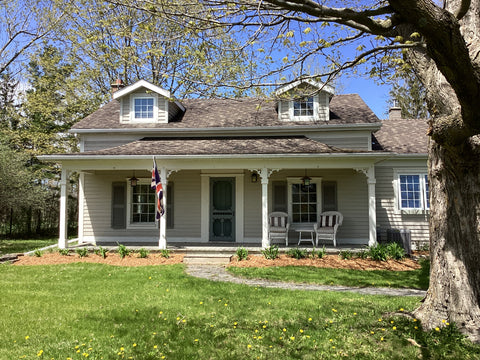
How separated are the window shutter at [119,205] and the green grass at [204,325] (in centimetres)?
558

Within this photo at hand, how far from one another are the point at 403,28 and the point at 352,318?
14.0 ft

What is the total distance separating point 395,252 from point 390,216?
2.96 m

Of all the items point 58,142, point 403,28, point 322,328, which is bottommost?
point 322,328

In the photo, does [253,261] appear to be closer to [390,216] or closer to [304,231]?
[304,231]

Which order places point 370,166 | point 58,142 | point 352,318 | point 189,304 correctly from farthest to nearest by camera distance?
1. point 58,142
2. point 370,166
3. point 189,304
4. point 352,318

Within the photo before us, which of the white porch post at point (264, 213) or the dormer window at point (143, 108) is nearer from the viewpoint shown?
the white porch post at point (264, 213)

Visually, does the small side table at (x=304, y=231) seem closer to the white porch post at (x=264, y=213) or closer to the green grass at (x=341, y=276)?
the white porch post at (x=264, y=213)

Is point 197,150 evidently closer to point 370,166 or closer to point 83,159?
point 83,159

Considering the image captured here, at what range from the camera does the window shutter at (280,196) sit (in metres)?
12.1

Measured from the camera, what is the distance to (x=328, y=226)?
11.1 metres

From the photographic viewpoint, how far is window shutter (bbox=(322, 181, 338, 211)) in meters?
12.0

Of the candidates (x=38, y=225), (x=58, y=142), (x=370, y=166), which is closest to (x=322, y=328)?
(x=370, y=166)

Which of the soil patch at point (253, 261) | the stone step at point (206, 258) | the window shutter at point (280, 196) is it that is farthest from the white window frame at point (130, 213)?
the window shutter at point (280, 196)

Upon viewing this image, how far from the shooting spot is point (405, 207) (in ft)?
39.8
